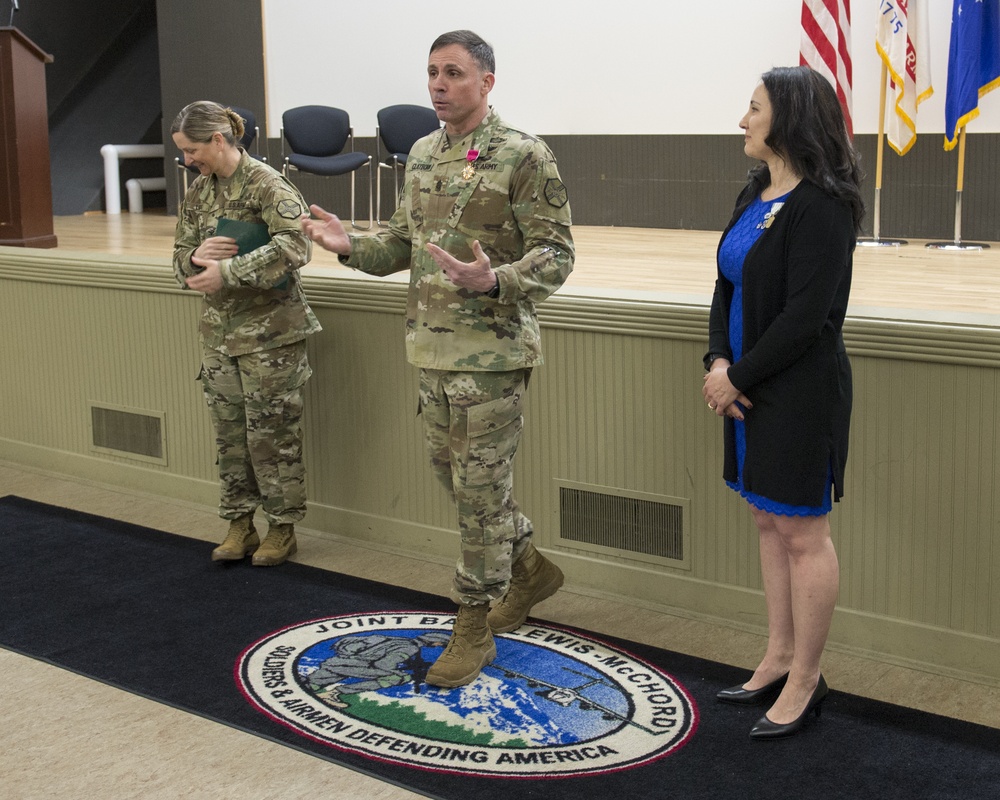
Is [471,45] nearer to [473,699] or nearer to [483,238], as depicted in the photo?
[483,238]

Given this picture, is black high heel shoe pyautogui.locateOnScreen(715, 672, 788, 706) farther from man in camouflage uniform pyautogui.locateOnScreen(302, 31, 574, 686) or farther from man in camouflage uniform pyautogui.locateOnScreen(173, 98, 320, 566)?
man in camouflage uniform pyautogui.locateOnScreen(173, 98, 320, 566)

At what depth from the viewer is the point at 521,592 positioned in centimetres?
346

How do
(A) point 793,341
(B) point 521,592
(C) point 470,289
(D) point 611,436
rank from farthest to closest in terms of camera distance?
1. (D) point 611,436
2. (B) point 521,592
3. (C) point 470,289
4. (A) point 793,341

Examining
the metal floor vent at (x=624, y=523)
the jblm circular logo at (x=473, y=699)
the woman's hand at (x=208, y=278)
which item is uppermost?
the woman's hand at (x=208, y=278)

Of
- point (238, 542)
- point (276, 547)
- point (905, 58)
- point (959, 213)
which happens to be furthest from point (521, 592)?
point (905, 58)

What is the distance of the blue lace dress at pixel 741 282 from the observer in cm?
264

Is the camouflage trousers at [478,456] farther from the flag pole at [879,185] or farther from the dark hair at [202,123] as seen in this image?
the flag pole at [879,185]

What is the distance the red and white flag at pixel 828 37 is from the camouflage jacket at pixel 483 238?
210 inches

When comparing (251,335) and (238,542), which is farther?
(238,542)

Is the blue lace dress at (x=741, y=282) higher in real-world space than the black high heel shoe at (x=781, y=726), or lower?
higher

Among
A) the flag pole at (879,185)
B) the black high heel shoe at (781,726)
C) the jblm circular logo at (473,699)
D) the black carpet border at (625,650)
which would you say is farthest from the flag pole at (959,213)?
the black high heel shoe at (781,726)

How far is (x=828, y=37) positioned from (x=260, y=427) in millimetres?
5271

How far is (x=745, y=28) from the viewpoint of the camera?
833cm

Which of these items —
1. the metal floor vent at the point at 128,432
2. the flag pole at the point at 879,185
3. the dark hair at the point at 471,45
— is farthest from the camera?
the flag pole at the point at 879,185
